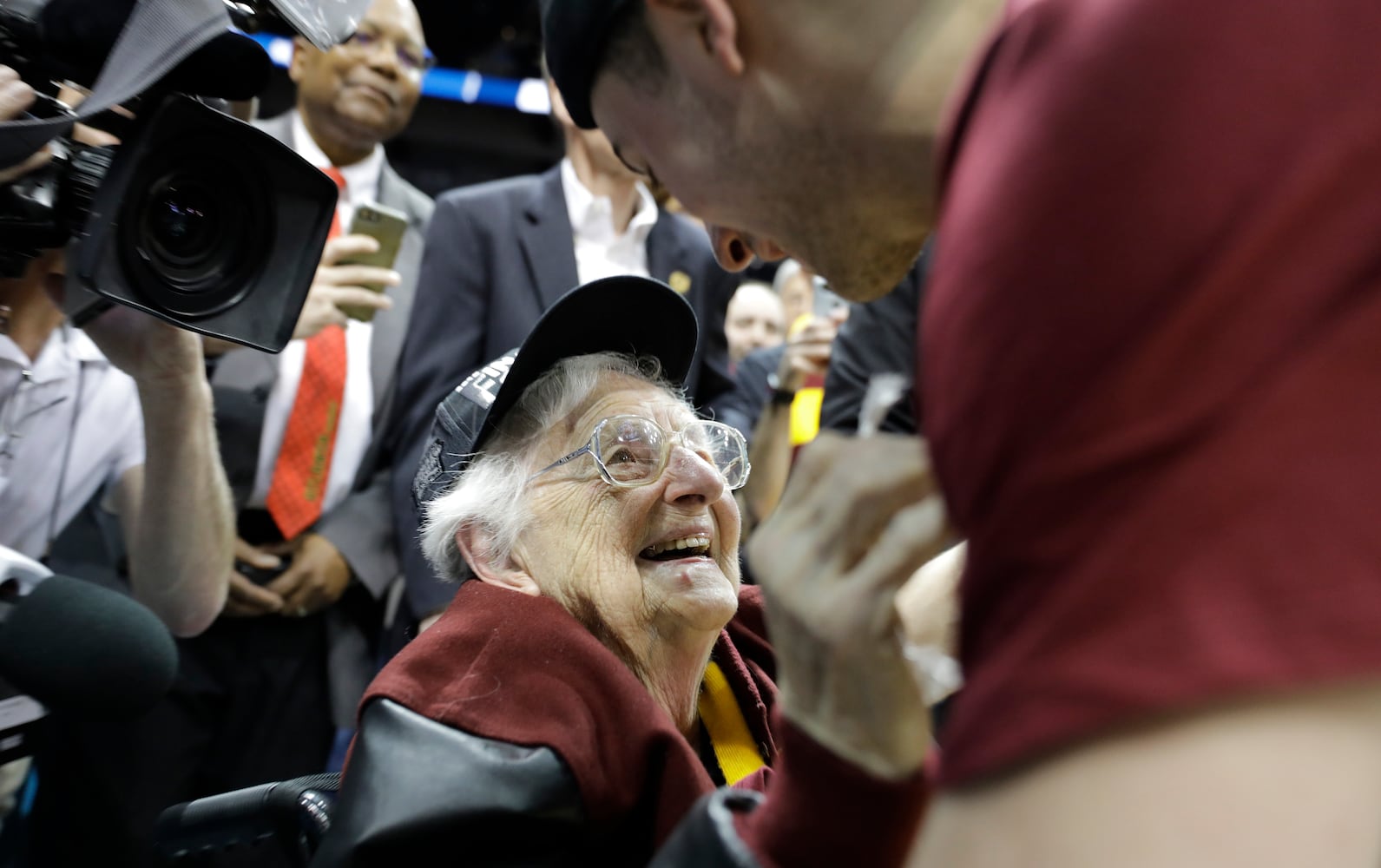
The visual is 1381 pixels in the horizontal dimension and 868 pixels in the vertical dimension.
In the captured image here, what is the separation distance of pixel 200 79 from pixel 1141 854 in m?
1.38

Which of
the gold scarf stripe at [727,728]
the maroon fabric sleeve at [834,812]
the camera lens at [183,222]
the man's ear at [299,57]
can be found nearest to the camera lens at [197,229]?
the camera lens at [183,222]

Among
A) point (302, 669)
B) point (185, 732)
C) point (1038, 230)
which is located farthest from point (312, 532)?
point (1038, 230)

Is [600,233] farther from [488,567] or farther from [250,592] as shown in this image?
[488,567]

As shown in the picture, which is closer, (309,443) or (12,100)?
(12,100)

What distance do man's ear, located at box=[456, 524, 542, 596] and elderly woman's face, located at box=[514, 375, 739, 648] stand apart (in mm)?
15

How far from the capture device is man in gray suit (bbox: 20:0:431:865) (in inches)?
86.5

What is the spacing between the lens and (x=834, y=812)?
685 millimetres

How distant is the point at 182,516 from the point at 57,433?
0.24m

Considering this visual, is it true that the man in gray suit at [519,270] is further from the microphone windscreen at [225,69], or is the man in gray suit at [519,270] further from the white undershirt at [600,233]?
the microphone windscreen at [225,69]

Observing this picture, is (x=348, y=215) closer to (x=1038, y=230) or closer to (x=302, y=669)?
(x=302, y=669)

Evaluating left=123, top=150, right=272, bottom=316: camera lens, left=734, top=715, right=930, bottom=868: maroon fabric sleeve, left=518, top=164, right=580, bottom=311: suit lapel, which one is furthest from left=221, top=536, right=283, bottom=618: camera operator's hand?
left=734, top=715, right=930, bottom=868: maroon fabric sleeve

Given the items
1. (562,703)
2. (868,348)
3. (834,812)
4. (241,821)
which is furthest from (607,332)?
(834,812)

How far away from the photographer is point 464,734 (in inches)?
45.9

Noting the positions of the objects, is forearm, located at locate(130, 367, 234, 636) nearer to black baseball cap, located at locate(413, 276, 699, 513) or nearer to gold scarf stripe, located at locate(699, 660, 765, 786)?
black baseball cap, located at locate(413, 276, 699, 513)
